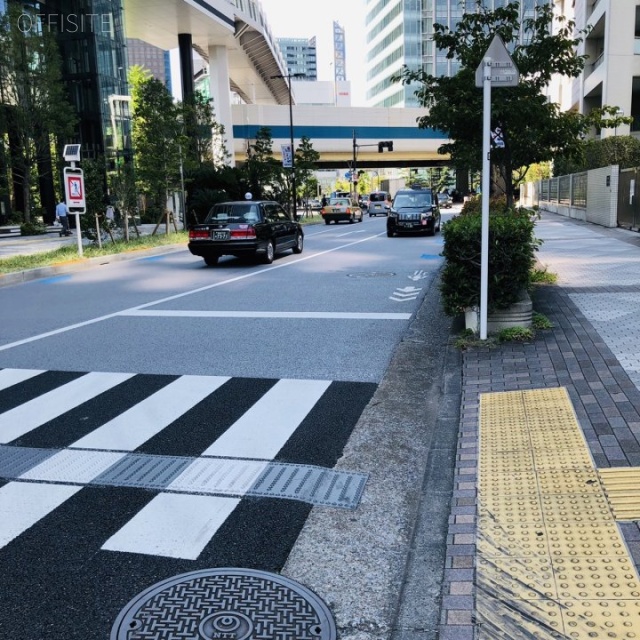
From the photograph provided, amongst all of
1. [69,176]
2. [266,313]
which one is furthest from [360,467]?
[69,176]

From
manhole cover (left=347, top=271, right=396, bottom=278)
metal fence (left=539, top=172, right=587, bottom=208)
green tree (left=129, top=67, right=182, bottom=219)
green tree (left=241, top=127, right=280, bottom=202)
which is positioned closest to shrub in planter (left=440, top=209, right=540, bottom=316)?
manhole cover (left=347, top=271, right=396, bottom=278)

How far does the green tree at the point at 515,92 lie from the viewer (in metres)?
10.4

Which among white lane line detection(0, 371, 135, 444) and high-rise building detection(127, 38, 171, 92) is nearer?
white lane line detection(0, 371, 135, 444)

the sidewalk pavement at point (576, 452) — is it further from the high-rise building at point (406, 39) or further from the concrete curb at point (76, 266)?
the high-rise building at point (406, 39)

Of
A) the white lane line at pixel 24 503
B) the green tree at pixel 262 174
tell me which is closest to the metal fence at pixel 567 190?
the green tree at pixel 262 174

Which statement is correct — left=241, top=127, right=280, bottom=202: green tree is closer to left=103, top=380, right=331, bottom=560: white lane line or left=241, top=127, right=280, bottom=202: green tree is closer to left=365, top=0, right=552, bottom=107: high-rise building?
left=103, top=380, right=331, bottom=560: white lane line

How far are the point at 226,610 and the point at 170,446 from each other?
7.37 ft

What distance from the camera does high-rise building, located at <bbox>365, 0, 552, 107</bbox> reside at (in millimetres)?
136000

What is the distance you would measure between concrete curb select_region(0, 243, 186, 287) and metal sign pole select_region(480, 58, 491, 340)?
12.5m

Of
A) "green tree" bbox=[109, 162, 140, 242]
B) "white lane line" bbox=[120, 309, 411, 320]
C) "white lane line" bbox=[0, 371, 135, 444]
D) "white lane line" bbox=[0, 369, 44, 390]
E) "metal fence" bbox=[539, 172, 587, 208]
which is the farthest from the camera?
"metal fence" bbox=[539, 172, 587, 208]

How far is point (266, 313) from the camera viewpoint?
10812 mm

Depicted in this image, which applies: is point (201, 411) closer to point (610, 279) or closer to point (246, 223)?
point (610, 279)

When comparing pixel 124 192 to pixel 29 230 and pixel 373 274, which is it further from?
pixel 29 230

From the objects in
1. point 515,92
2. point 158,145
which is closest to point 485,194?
point 515,92
